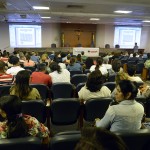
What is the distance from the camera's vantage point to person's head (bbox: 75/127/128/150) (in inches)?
32.1

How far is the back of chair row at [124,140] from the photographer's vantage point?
4.98 feet

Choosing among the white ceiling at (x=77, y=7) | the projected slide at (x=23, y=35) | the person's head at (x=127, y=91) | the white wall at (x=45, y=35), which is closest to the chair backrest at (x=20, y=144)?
the person's head at (x=127, y=91)

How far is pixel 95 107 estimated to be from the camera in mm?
2844

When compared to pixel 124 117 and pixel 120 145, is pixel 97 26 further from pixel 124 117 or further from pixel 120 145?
pixel 120 145

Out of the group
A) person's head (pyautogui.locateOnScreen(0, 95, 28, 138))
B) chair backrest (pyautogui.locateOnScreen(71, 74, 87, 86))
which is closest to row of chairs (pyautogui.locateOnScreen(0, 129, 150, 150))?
person's head (pyautogui.locateOnScreen(0, 95, 28, 138))

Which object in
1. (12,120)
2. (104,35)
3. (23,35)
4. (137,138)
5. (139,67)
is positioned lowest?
(139,67)

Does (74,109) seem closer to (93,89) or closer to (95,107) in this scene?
(95,107)

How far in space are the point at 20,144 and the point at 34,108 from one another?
1272 millimetres

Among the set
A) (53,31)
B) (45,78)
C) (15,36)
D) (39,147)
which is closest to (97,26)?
(53,31)

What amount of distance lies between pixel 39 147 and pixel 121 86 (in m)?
1.13

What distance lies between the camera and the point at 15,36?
15266 mm

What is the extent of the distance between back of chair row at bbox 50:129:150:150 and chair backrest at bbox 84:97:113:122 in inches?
41.7

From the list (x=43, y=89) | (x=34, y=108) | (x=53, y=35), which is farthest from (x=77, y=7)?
(x=53, y=35)

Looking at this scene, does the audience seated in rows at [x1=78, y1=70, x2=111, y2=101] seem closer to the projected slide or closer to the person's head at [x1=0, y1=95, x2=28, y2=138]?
the person's head at [x1=0, y1=95, x2=28, y2=138]
